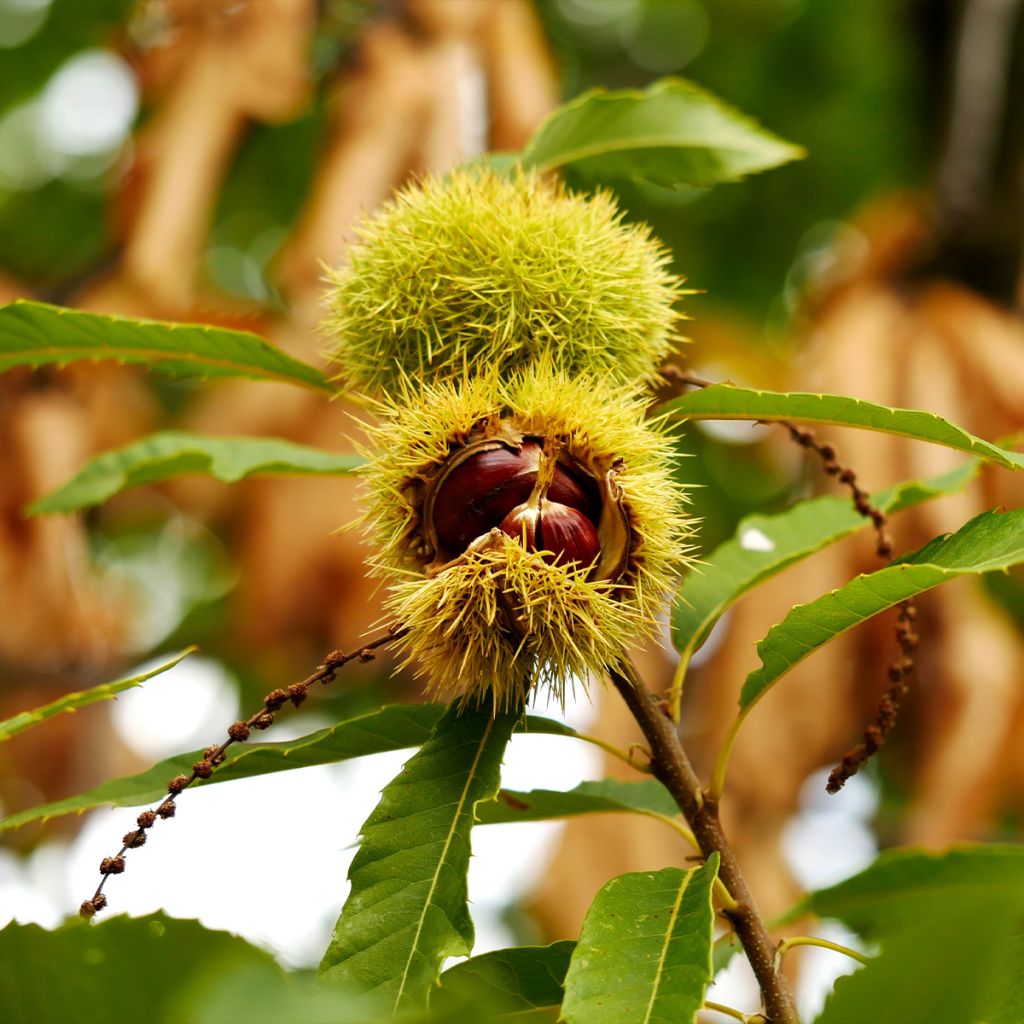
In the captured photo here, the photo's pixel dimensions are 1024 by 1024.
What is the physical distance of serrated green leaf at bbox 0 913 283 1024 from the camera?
28.9 inches

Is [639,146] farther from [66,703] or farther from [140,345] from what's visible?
[66,703]

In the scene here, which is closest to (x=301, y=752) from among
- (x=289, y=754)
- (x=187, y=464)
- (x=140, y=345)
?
(x=289, y=754)

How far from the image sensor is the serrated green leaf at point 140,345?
129cm

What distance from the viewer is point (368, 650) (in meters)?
1.05

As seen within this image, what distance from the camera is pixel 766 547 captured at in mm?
1539

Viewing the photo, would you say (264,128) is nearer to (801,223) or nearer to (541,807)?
(801,223)

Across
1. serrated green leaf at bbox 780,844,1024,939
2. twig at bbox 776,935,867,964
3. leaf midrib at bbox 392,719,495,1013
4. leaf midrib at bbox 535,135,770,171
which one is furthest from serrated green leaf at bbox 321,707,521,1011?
leaf midrib at bbox 535,135,770,171

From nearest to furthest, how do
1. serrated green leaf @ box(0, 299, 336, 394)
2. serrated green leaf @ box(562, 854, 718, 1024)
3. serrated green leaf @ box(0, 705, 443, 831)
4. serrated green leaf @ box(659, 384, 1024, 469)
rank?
serrated green leaf @ box(562, 854, 718, 1024), serrated green leaf @ box(659, 384, 1024, 469), serrated green leaf @ box(0, 705, 443, 831), serrated green leaf @ box(0, 299, 336, 394)

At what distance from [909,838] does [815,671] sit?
0.72m

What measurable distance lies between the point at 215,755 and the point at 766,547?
0.82 m

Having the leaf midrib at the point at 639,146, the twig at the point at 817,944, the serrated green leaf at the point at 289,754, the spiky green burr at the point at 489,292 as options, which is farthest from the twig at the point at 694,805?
the leaf midrib at the point at 639,146

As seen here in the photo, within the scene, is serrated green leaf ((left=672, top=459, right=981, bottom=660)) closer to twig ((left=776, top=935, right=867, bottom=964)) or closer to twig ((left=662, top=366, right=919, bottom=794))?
twig ((left=662, top=366, right=919, bottom=794))

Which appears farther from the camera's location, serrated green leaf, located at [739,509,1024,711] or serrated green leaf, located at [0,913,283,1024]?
serrated green leaf, located at [739,509,1024,711]

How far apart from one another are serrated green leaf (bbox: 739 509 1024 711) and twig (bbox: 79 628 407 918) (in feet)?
1.29
